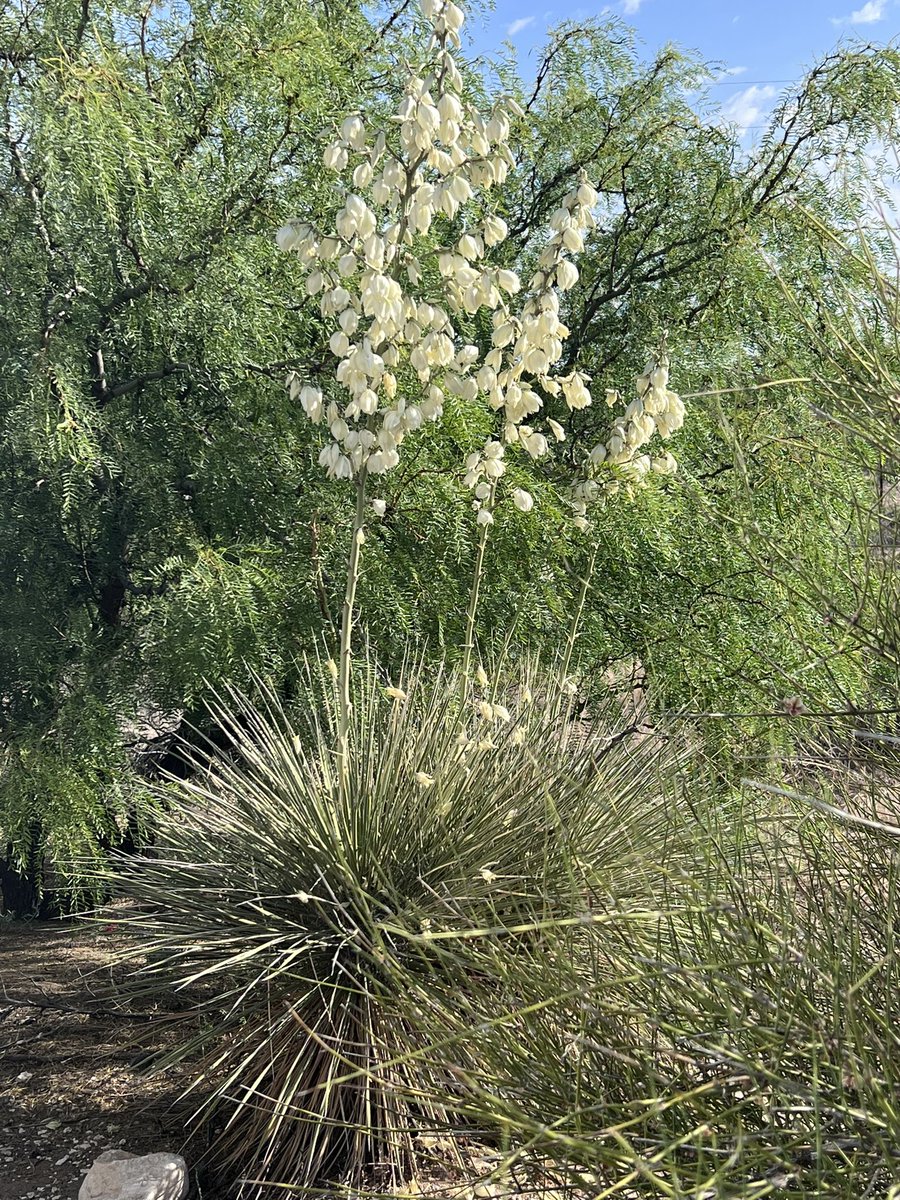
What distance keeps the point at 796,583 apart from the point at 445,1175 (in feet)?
6.98

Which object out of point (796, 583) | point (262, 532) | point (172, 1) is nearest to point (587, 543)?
point (796, 583)

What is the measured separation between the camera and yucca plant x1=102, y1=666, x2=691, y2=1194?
93.4 inches

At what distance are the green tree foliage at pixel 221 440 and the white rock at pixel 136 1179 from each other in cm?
169

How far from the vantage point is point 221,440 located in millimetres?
4496

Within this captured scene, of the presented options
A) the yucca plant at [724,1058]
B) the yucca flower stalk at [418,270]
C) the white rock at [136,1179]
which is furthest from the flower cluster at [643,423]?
the white rock at [136,1179]

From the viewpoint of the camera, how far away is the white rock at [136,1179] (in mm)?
2342

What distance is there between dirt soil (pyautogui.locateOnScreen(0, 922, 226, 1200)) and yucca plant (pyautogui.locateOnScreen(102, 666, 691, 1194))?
18cm

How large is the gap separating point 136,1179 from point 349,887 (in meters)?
0.83

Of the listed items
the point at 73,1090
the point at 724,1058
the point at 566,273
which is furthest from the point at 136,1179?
the point at 566,273

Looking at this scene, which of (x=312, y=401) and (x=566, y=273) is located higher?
(x=566, y=273)

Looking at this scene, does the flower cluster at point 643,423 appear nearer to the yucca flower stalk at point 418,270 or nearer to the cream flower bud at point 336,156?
the yucca flower stalk at point 418,270

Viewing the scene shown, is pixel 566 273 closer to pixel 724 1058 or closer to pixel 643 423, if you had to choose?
pixel 643 423

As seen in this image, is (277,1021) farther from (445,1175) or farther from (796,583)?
(796,583)

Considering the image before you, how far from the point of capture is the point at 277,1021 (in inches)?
95.9
